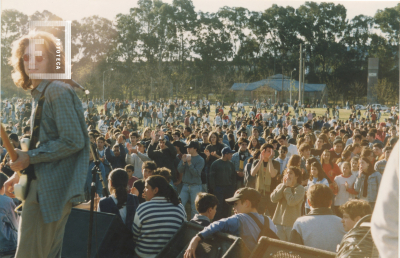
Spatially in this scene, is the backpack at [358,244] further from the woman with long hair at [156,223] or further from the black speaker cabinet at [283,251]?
the woman with long hair at [156,223]

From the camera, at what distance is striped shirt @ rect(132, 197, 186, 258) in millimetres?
3920

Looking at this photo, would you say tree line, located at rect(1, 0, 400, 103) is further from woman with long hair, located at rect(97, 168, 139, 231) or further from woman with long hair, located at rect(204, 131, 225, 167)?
woman with long hair, located at rect(97, 168, 139, 231)

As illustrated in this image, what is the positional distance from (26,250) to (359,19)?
7639 centimetres

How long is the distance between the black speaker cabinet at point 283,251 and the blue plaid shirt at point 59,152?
1.39 metres

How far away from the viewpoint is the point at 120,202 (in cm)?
457

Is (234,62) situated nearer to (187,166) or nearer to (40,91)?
(187,166)

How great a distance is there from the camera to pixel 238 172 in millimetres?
8469

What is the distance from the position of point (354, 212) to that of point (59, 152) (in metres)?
2.70

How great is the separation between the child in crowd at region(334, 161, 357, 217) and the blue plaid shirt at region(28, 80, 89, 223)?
521 cm

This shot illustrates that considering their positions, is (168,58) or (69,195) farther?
(168,58)

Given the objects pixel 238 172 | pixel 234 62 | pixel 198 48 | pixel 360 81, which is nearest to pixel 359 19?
pixel 360 81

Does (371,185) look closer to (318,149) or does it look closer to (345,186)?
(345,186)

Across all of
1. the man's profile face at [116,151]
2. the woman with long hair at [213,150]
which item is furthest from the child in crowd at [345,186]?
the man's profile face at [116,151]

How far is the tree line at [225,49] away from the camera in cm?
6550
